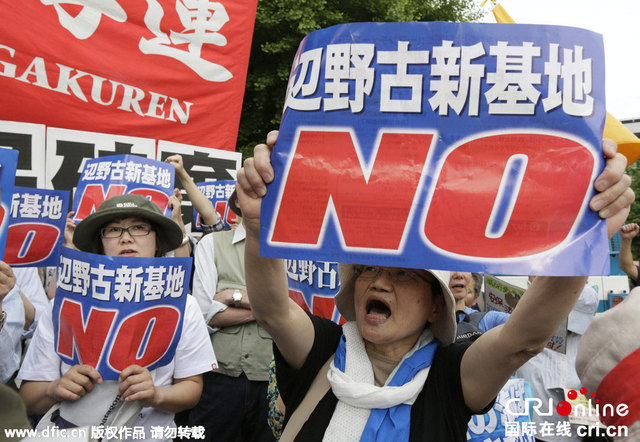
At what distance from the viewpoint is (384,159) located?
1.45 metres

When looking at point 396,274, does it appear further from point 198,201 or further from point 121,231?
point 198,201

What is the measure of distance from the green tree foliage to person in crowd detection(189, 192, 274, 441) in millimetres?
7561

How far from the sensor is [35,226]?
113 inches

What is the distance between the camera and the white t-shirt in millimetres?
2311

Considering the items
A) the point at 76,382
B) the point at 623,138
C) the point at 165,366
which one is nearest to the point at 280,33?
the point at 623,138

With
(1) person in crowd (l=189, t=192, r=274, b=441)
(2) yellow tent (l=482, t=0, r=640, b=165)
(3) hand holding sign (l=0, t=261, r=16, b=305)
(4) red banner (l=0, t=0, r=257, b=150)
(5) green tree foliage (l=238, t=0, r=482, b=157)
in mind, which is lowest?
(1) person in crowd (l=189, t=192, r=274, b=441)

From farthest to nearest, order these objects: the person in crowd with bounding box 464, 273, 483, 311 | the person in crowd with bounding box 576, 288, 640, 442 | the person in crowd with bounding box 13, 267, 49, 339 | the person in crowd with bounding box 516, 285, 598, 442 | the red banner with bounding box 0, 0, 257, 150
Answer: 1. the red banner with bounding box 0, 0, 257, 150
2. the person in crowd with bounding box 464, 273, 483, 311
3. the person in crowd with bounding box 516, 285, 598, 442
4. the person in crowd with bounding box 13, 267, 49, 339
5. the person in crowd with bounding box 576, 288, 640, 442

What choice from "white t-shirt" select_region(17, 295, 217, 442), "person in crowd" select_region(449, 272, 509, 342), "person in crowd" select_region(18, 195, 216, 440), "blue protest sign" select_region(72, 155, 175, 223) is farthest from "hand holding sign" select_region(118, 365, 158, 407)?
"person in crowd" select_region(449, 272, 509, 342)

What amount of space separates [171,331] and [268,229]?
3.22 ft

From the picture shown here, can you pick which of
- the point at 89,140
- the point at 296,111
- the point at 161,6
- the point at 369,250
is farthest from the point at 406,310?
the point at 161,6

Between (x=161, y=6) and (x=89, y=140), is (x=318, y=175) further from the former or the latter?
(x=161, y=6)

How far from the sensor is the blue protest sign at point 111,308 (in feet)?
7.03

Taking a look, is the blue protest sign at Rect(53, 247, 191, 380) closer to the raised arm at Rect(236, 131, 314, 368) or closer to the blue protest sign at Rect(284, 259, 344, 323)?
the raised arm at Rect(236, 131, 314, 368)

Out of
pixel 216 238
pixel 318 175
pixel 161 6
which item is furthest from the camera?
pixel 161 6
